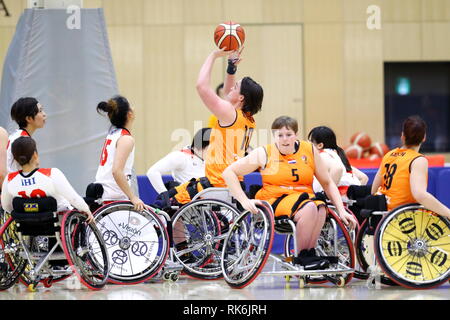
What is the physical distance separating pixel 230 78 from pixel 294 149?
104cm

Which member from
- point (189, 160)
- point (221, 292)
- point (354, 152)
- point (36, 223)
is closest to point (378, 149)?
point (354, 152)

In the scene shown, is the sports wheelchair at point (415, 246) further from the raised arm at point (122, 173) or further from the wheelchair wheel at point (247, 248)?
the raised arm at point (122, 173)

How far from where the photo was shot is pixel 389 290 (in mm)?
4906

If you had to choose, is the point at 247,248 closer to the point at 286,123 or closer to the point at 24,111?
the point at 286,123

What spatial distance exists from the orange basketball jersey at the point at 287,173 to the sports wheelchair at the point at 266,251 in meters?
0.22

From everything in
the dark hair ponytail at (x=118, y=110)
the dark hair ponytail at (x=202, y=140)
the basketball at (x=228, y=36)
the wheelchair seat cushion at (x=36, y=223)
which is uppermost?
the basketball at (x=228, y=36)

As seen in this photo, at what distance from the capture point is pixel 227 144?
5559mm

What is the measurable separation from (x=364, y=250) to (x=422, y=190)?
0.66 m

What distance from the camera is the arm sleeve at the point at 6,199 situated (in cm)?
503

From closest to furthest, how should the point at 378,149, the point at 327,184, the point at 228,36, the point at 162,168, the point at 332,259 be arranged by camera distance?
Answer: the point at 332,259 → the point at 327,184 → the point at 228,36 → the point at 162,168 → the point at 378,149

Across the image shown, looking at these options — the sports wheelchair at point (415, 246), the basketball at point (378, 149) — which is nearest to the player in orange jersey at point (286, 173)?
the sports wheelchair at point (415, 246)

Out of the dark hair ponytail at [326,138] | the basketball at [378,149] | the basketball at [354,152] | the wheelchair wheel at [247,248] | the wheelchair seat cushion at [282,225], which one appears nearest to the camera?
the wheelchair wheel at [247,248]
